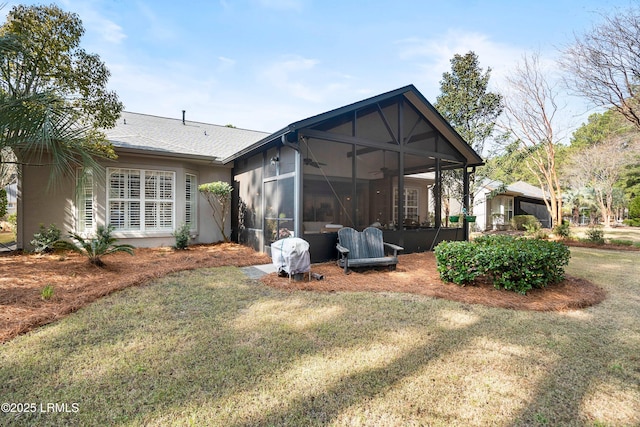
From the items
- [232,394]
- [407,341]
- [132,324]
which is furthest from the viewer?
[132,324]

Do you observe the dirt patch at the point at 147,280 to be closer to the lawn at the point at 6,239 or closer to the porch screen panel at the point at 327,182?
the porch screen panel at the point at 327,182

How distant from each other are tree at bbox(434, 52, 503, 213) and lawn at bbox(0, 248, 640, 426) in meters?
9.96

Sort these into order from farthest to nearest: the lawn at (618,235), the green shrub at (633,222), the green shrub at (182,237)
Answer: the green shrub at (633,222) < the lawn at (618,235) < the green shrub at (182,237)

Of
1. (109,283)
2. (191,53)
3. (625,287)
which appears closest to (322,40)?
(191,53)

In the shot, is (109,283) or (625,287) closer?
(109,283)

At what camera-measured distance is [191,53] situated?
9531 mm

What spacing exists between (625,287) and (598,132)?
37188 mm

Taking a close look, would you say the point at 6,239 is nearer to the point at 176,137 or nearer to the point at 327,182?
the point at 176,137

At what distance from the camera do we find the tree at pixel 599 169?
19141 mm

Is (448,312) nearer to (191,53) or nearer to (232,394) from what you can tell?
(232,394)

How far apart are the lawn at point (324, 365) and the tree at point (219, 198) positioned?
501 cm

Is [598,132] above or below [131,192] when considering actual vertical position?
above

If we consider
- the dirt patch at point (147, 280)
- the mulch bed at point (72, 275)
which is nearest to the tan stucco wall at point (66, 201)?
the mulch bed at point (72, 275)

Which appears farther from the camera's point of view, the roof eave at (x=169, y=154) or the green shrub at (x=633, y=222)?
the green shrub at (x=633, y=222)
